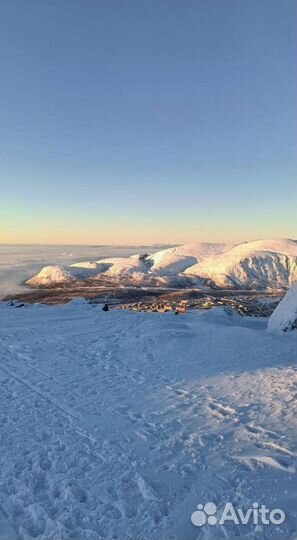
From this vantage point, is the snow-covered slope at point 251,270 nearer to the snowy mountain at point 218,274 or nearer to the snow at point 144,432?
the snowy mountain at point 218,274

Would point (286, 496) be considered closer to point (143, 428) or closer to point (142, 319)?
point (143, 428)

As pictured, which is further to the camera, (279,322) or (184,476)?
(279,322)

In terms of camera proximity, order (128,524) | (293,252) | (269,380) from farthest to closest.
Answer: (293,252)
(269,380)
(128,524)

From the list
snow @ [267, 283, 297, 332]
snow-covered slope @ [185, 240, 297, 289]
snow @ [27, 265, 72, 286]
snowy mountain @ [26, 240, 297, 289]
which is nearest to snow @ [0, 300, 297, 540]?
snow @ [267, 283, 297, 332]

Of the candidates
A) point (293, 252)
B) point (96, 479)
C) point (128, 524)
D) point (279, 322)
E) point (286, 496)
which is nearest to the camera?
point (128, 524)

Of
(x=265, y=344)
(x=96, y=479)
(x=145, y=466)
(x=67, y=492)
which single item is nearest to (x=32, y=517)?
(x=67, y=492)

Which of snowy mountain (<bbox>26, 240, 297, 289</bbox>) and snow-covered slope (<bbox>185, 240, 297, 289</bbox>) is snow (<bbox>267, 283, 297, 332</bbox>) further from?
snow-covered slope (<bbox>185, 240, 297, 289</bbox>)
